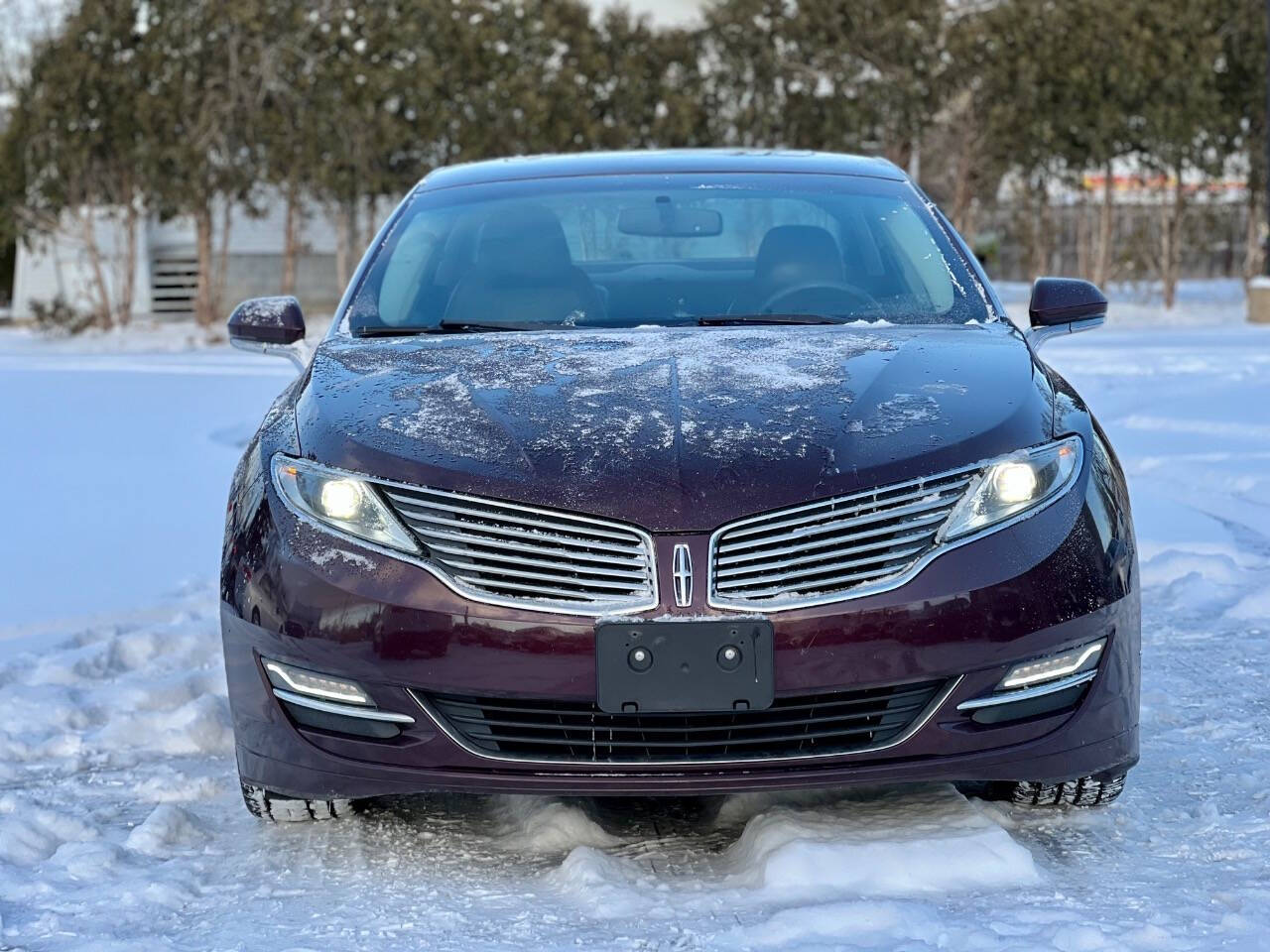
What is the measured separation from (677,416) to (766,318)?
0.85 m

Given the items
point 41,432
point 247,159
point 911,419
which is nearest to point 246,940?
point 911,419

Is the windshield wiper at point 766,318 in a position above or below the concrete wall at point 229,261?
above

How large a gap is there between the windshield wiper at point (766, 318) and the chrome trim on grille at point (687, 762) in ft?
4.01

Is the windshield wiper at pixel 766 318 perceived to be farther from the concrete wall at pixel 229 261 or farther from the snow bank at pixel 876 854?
the concrete wall at pixel 229 261

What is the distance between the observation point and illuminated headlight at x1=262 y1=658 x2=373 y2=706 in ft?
10.1

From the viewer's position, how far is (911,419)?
3.20 meters

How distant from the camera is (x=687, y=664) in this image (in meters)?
2.90

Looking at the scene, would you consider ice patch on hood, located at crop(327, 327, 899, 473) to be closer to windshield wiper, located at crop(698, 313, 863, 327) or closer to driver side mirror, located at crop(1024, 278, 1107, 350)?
windshield wiper, located at crop(698, 313, 863, 327)

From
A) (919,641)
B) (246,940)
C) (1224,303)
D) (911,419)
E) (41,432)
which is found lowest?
(1224,303)

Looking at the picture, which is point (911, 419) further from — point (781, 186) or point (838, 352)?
point (781, 186)

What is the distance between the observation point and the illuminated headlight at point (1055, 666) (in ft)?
10.00

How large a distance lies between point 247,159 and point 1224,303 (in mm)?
14993

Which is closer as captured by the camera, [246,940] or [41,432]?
[246,940]

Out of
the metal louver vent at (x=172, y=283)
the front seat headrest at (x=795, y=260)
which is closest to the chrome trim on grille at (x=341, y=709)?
the front seat headrest at (x=795, y=260)
